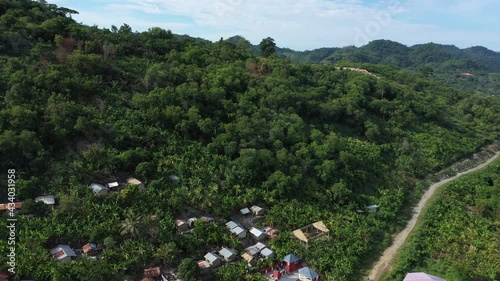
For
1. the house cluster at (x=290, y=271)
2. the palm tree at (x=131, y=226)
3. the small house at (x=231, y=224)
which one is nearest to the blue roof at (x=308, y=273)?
the house cluster at (x=290, y=271)

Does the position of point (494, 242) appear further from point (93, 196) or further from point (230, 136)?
point (93, 196)

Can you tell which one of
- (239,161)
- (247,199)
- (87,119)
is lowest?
(247,199)

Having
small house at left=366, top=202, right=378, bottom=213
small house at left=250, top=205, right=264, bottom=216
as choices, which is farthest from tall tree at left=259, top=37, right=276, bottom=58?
small house at left=250, top=205, right=264, bottom=216

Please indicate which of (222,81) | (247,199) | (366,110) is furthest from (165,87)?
(366,110)

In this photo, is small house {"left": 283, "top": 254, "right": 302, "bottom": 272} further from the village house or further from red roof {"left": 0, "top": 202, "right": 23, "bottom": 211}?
red roof {"left": 0, "top": 202, "right": 23, "bottom": 211}

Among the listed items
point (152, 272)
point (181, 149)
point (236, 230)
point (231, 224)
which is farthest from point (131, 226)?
point (181, 149)

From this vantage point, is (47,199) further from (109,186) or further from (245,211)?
(245,211)

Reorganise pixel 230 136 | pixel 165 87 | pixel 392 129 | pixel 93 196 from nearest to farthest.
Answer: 1. pixel 93 196
2. pixel 230 136
3. pixel 165 87
4. pixel 392 129
